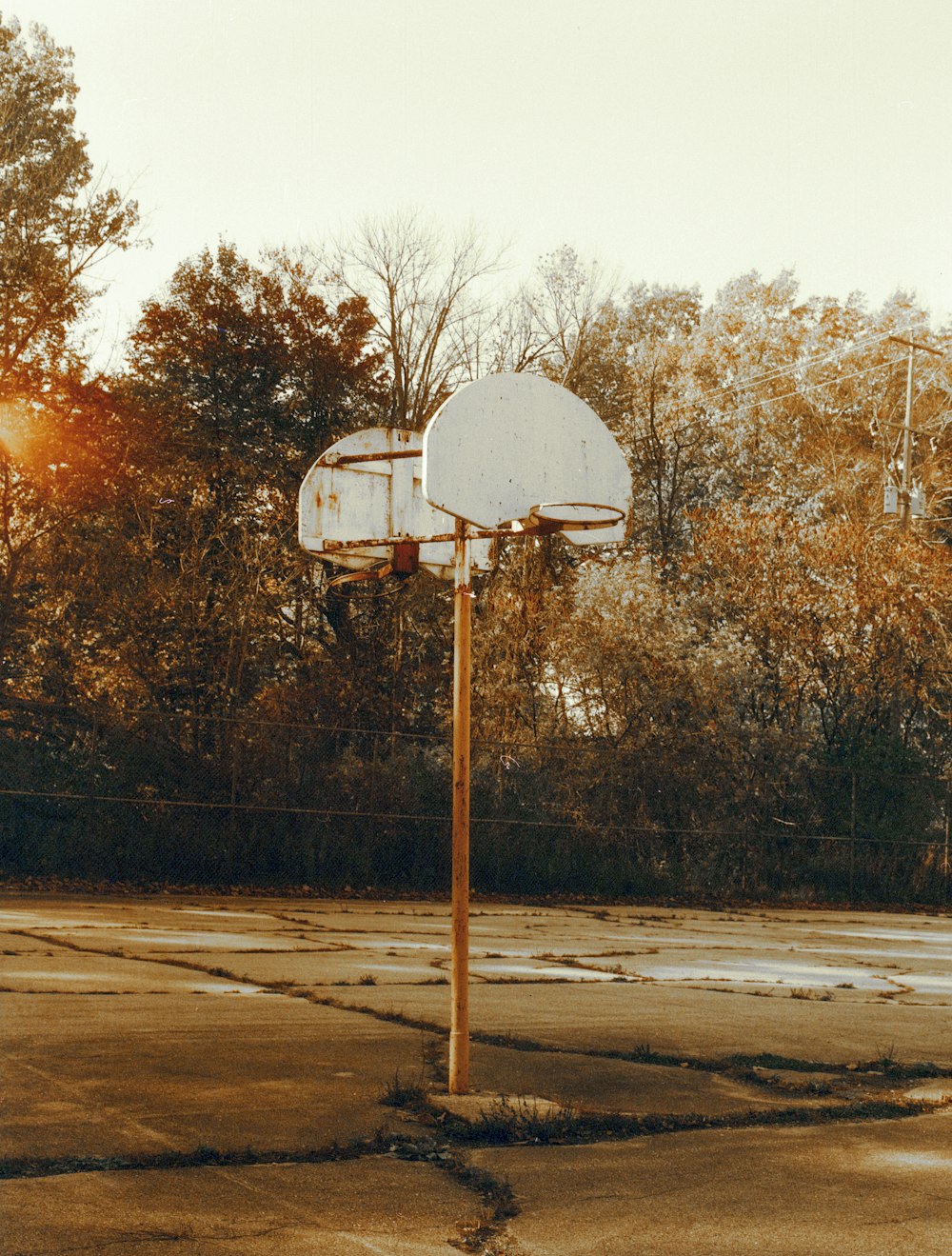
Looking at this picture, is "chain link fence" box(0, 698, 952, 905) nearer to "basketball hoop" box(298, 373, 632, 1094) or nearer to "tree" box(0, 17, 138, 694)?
"tree" box(0, 17, 138, 694)

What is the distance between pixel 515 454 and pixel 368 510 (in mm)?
771

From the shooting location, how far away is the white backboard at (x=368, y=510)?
5.04 m

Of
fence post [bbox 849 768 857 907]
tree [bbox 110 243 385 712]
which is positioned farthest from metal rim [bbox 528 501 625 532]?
fence post [bbox 849 768 857 907]

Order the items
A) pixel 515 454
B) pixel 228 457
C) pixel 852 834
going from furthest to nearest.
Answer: pixel 228 457
pixel 852 834
pixel 515 454

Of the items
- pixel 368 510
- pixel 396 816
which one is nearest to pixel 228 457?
pixel 396 816

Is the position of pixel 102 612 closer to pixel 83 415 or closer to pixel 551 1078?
pixel 83 415

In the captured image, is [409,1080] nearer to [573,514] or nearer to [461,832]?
[461,832]

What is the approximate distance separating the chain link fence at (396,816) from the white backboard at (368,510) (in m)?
8.65

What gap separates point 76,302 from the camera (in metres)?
15.9

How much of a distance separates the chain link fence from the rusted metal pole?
9.14 m

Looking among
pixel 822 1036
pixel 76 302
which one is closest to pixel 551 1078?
pixel 822 1036

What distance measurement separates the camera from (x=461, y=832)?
14.9ft

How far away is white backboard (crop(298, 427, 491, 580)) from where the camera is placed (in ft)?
16.5

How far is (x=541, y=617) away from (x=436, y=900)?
591cm
